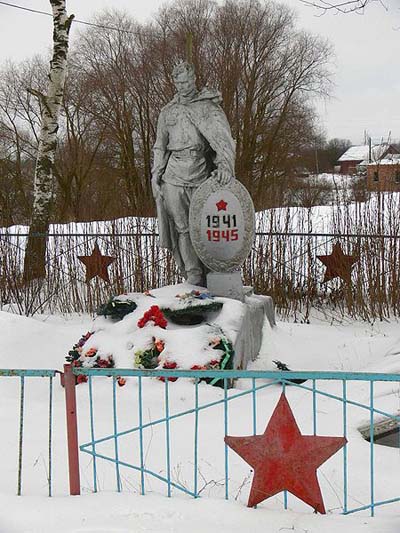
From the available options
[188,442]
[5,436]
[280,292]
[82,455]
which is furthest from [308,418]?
[280,292]

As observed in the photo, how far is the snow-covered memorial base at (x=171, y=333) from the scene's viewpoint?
17.6ft

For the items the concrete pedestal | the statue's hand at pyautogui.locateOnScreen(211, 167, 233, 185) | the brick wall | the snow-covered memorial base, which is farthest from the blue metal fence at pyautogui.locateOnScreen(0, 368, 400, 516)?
the brick wall

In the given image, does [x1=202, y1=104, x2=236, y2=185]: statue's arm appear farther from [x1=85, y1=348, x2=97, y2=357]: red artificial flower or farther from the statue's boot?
[x1=85, y1=348, x2=97, y2=357]: red artificial flower

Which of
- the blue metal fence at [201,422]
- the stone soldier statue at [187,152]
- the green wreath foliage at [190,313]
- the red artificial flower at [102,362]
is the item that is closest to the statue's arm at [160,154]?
the stone soldier statue at [187,152]

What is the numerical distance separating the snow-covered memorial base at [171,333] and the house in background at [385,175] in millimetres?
3454

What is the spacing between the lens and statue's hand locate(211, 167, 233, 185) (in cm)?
601

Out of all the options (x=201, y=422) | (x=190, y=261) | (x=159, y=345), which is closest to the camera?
(x=201, y=422)

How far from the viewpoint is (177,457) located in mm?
3969

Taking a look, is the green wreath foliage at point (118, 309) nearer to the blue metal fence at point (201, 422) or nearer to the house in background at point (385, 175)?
the blue metal fence at point (201, 422)

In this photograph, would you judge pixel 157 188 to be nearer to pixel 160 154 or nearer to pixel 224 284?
pixel 160 154

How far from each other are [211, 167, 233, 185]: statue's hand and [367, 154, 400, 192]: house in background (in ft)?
11.2

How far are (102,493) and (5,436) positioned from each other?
125 centimetres

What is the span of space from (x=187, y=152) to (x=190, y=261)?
3.28 ft

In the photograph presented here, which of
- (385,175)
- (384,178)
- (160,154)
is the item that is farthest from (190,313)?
(385,175)
